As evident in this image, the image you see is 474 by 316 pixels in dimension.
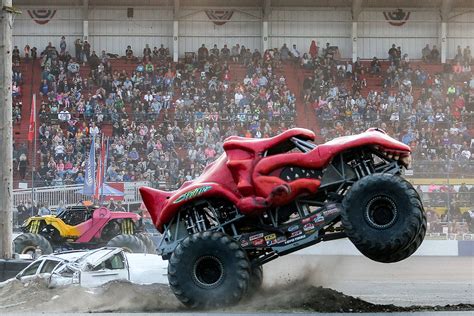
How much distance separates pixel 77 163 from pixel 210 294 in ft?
60.9

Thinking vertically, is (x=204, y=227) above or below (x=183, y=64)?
below

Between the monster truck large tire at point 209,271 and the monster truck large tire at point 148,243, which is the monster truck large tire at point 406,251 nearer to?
the monster truck large tire at point 209,271

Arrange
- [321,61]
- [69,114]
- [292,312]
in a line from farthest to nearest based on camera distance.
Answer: [321,61], [69,114], [292,312]

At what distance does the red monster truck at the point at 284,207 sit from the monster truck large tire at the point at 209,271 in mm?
12

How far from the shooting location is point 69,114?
3164cm

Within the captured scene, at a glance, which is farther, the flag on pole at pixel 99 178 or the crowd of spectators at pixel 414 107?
the flag on pole at pixel 99 178

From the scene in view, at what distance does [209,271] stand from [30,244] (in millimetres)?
12322

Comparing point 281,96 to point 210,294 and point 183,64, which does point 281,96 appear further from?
point 210,294

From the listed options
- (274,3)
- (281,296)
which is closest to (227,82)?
(274,3)

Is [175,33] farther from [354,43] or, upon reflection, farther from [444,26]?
[444,26]

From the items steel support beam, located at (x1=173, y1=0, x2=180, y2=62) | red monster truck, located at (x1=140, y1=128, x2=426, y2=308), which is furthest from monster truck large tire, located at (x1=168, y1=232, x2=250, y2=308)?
steel support beam, located at (x1=173, y1=0, x2=180, y2=62)

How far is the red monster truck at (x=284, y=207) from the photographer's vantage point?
1081 cm

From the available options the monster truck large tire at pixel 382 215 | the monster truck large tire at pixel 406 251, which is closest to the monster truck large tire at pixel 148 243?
the monster truck large tire at pixel 406 251

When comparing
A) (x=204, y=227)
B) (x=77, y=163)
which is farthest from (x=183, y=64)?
(x=204, y=227)
